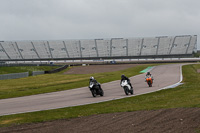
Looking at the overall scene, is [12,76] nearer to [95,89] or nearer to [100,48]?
[95,89]

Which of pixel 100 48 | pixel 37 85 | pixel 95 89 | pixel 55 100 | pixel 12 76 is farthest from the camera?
pixel 100 48

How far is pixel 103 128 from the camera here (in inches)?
374

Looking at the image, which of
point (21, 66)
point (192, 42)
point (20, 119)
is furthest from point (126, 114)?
point (192, 42)

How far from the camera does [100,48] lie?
117375mm

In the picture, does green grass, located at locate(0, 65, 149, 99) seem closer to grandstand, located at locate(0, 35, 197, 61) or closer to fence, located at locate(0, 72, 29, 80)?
fence, located at locate(0, 72, 29, 80)

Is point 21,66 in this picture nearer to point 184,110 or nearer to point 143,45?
point 143,45

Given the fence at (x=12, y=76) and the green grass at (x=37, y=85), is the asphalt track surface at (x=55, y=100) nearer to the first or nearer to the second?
the green grass at (x=37, y=85)

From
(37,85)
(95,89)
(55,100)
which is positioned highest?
(95,89)

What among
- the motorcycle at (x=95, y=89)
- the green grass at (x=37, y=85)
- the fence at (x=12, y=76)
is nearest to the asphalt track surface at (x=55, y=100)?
the motorcycle at (x=95, y=89)

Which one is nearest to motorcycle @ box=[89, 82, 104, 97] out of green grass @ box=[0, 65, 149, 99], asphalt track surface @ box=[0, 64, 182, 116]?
asphalt track surface @ box=[0, 64, 182, 116]

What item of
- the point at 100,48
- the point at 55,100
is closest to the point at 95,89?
the point at 55,100

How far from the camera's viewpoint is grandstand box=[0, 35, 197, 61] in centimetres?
11062

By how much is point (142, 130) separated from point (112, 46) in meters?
110

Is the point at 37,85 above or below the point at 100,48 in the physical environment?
below
